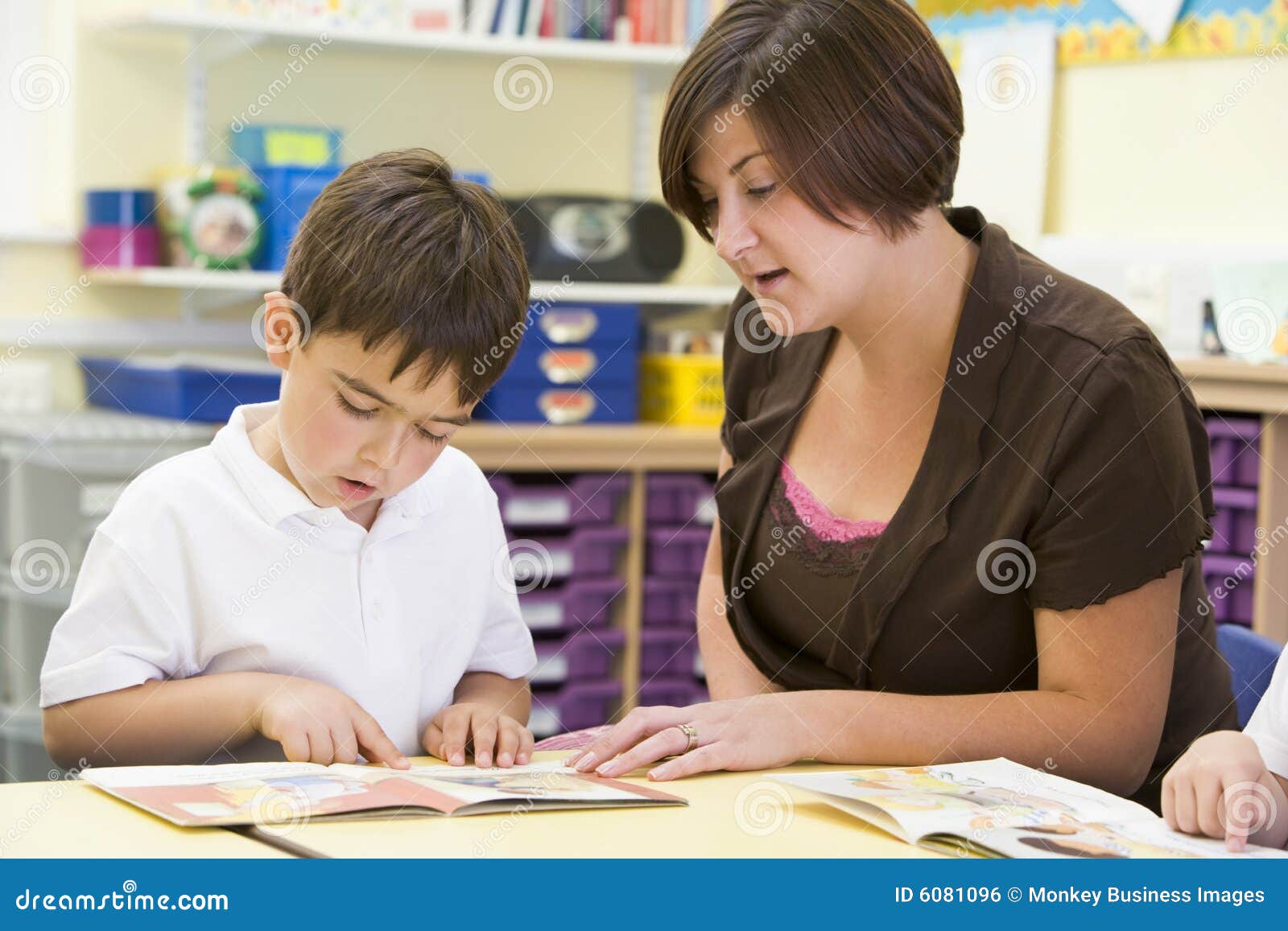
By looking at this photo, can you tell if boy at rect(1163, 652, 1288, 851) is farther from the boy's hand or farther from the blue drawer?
the blue drawer

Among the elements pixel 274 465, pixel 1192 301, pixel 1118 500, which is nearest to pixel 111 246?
pixel 274 465

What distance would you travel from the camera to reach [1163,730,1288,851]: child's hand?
0.97 metres

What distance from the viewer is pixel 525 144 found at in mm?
3230

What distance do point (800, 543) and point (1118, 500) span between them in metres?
0.32

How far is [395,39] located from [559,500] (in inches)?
35.7

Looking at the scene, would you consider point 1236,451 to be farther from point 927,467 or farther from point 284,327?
point 284,327

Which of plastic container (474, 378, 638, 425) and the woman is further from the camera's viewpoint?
plastic container (474, 378, 638, 425)

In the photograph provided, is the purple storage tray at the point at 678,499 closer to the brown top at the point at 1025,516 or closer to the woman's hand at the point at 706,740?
the brown top at the point at 1025,516

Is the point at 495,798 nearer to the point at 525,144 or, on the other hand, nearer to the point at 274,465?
the point at 274,465

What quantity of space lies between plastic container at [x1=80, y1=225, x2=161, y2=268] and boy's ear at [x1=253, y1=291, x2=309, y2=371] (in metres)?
1.66

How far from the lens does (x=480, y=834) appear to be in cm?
94

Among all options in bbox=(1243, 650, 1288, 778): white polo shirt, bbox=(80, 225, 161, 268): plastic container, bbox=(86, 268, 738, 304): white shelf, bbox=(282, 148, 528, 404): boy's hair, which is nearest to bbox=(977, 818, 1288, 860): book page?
bbox=(1243, 650, 1288, 778): white polo shirt

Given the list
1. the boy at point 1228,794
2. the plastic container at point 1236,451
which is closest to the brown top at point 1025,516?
the boy at point 1228,794

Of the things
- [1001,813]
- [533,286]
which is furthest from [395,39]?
[1001,813]
